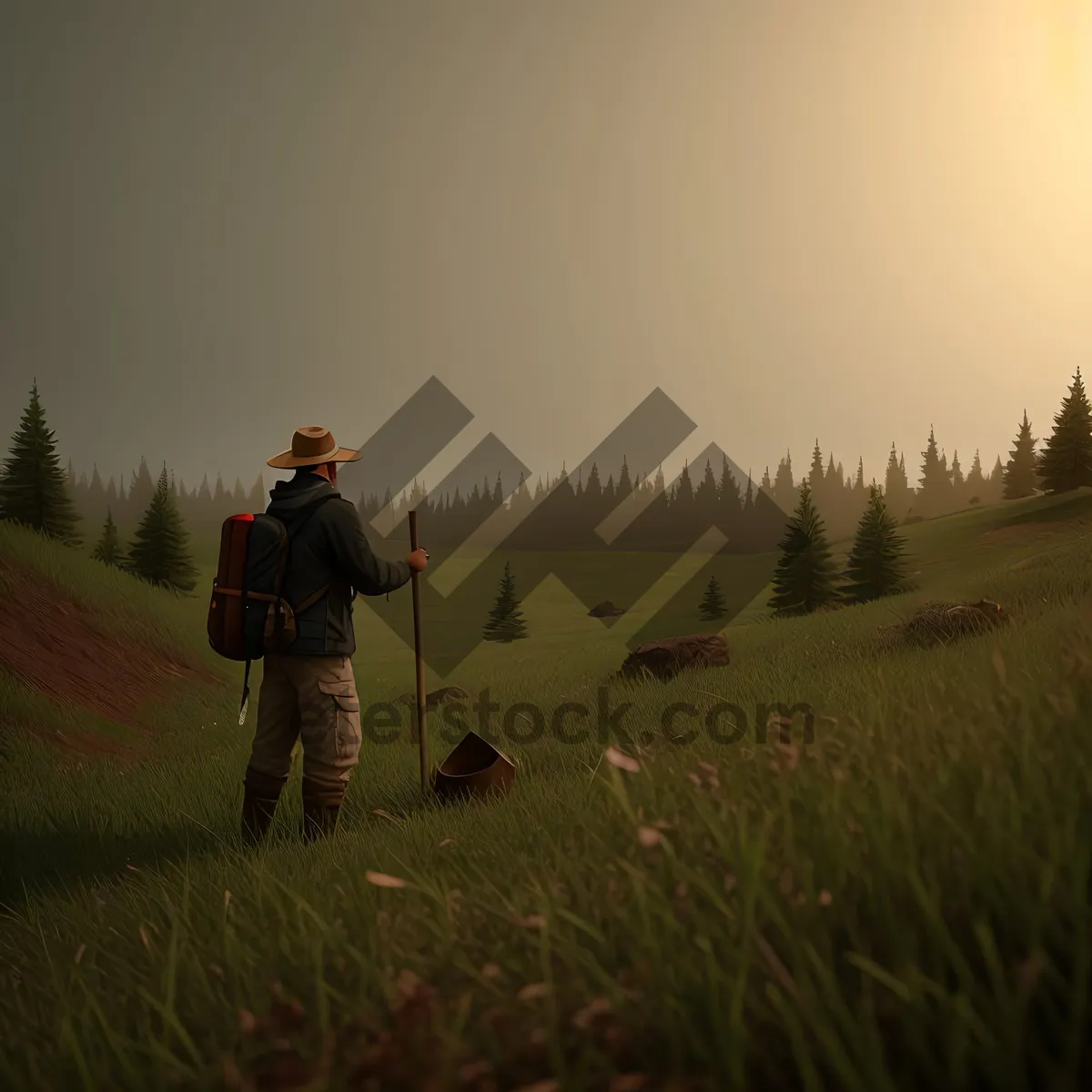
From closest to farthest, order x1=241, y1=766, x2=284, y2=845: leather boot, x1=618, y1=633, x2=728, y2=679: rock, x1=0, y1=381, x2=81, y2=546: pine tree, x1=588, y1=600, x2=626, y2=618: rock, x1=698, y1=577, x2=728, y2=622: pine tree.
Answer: x1=241, y1=766, x2=284, y2=845: leather boot < x1=618, y1=633, x2=728, y2=679: rock < x1=0, y1=381, x2=81, y2=546: pine tree < x1=698, y1=577, x2=728, y2=622: pine tree < x1=588, y1=600, x2=626, y2=618: rock

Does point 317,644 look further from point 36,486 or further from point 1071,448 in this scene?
point 1071,448

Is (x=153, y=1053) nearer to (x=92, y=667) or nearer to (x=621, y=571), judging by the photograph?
(x=92, y=667)

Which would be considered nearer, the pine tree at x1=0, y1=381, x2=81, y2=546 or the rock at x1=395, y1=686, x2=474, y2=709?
the rock at x1=395, y1=686, x2=474, y2=709

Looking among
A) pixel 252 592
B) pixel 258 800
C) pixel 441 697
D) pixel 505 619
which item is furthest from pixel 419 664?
pixel 505 619

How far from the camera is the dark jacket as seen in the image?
575 cm

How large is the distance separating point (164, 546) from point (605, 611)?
20604 mm

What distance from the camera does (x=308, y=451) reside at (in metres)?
6.02

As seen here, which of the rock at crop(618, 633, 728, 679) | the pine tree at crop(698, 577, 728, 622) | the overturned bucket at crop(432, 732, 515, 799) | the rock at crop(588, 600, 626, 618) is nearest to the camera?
the overturned bucket at crop(432, 732, 515, 799)

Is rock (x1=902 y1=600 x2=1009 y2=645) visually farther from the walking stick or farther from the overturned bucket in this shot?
the walking stick

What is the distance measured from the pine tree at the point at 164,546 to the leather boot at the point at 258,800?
83.6ft

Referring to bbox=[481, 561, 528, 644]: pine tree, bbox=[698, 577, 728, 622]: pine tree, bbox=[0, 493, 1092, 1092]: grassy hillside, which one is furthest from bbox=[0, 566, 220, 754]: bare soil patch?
bbox=[698, 577, 728, 622]: pine tree

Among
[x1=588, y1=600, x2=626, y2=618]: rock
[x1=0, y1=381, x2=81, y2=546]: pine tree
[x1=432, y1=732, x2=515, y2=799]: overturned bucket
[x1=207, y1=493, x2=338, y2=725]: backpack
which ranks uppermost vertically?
[x1=0, y1=381, x2=81, y2=546]: pine tree

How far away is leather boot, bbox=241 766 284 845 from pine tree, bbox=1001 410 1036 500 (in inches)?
2466

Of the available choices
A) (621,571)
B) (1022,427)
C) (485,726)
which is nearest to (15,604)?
(485,726)
